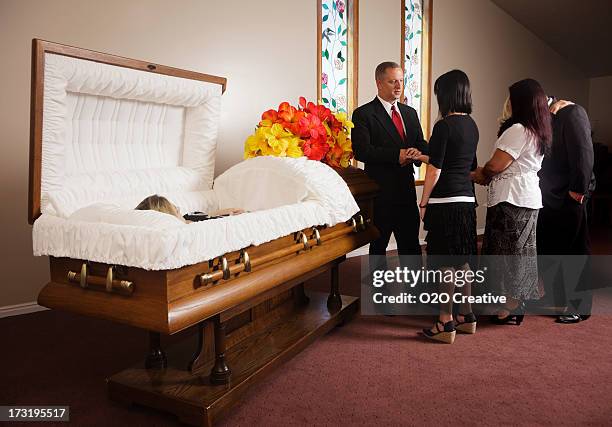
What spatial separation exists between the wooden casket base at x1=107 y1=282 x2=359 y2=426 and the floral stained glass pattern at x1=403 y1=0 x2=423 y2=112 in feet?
12.0

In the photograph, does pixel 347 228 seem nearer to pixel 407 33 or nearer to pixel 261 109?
pixel 261 109

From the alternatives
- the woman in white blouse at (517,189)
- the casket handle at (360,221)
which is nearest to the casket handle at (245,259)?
the casket handle at (360,221)

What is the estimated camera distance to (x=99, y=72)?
78.7 inches

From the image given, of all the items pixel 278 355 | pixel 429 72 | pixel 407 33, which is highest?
pixel 407 33

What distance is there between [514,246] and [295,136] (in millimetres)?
1309

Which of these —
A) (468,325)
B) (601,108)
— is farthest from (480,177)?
(601,108)

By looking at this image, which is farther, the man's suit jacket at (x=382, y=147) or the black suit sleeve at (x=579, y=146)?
the man's suit jacket at (x=382, y=147)

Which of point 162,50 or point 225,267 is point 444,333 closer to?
point 225,267

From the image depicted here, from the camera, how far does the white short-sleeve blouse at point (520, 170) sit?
2691mm

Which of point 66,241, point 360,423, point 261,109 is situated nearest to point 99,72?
point 66,241

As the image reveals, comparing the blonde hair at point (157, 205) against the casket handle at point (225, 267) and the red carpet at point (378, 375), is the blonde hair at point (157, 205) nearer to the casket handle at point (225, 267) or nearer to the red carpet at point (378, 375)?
the casket handle at point (225, 267)

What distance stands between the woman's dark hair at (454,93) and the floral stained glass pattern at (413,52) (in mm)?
3056

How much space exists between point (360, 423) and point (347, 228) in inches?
40.4

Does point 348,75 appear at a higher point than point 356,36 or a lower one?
lower
